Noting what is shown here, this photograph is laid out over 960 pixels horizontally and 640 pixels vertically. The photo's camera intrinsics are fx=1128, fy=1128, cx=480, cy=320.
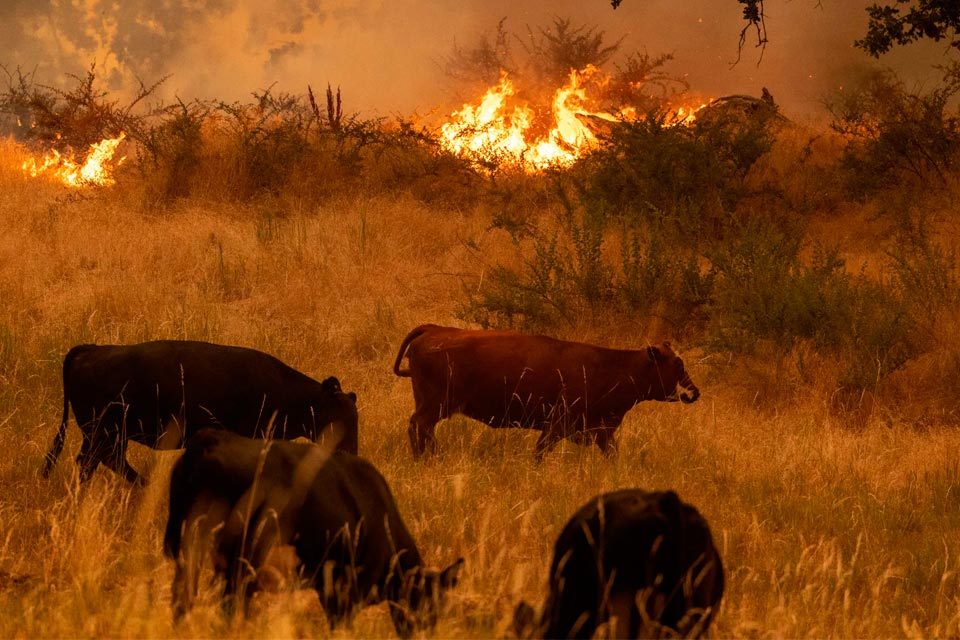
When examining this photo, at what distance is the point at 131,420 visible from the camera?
479cm

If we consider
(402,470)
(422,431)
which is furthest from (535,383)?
(402,470)

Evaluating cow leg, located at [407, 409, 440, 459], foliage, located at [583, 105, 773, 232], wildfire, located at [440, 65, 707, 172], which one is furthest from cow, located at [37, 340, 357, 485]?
wildfire, located at [440, 65, 707, 172]

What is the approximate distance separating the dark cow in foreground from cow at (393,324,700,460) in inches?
115

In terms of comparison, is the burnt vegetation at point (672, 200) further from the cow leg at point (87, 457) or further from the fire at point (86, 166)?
the cow leg at point (87, 457)

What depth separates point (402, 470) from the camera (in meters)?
5.45

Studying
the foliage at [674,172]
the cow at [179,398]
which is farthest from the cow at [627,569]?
the foliage at [674,172]

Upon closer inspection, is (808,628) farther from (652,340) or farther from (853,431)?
(652,340)

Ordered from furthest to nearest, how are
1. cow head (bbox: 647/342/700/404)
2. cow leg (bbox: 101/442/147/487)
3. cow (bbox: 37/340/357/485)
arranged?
cow head (bbox: 647/342/700/404) < cow leg (bbox: 101/442/147/487) < cow (bbox: 37/340/357/485)

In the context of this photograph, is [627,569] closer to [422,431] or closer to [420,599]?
[420,599]

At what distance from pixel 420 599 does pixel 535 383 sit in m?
3.02

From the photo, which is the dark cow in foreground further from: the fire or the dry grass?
the fire

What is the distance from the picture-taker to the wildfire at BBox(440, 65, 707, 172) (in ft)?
51.9

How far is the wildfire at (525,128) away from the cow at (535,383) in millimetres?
9434

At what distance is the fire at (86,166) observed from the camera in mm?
15594
